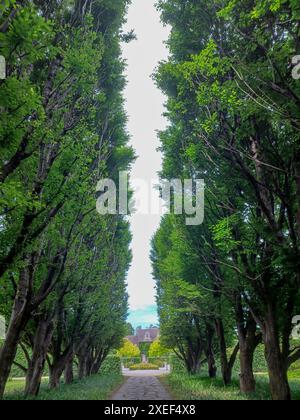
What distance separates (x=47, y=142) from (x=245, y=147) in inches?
217

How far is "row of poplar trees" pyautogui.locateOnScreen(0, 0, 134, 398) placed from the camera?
629cm

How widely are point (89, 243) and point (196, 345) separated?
1713cm

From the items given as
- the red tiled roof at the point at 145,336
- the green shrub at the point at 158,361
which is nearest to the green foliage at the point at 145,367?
the green shrub at the point at 158,361

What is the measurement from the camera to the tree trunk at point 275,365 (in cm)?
1091

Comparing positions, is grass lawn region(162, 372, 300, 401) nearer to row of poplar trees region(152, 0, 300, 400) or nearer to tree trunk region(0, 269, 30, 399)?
row of poplar trees region(152, 0, 300, 400)

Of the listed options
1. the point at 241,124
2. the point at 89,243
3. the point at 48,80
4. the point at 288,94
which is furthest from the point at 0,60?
the point at 89,243

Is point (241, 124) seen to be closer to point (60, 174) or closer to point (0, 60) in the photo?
point (60, 174)

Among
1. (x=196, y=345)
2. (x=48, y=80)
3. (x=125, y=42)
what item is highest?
(x=125, y=42)

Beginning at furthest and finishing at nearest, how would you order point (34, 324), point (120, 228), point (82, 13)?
point (120, 228) → point (34, 324) → point (82, 13)

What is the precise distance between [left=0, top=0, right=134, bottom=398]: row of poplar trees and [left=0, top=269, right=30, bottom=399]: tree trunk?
0.09 ft

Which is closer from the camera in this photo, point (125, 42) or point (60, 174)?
point (60, 174)

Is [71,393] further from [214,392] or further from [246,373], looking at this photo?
[246,373]

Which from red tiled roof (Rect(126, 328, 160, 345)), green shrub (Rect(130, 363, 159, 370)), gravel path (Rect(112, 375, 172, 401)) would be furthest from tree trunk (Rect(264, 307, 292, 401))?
red tiled roof (Rect(126, 328, 160, 345))

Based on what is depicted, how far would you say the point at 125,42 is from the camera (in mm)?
14820
